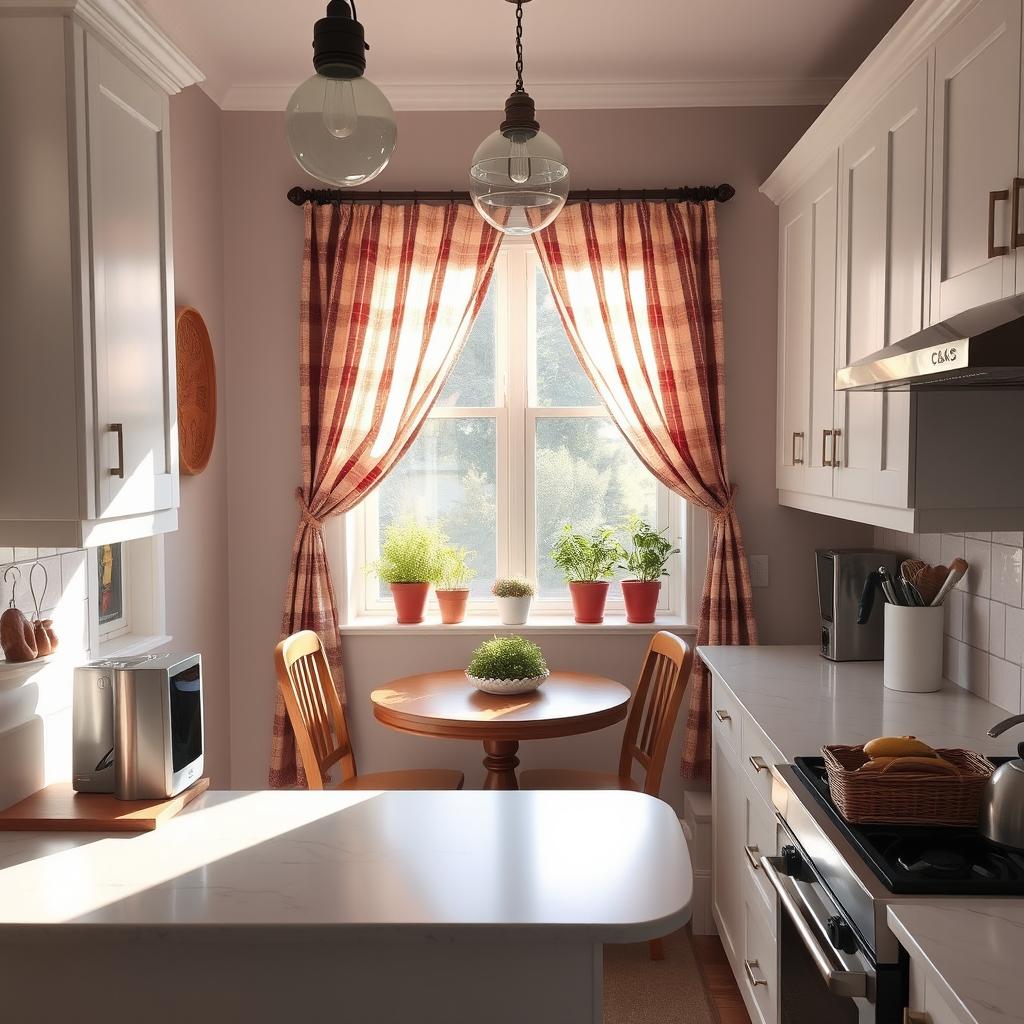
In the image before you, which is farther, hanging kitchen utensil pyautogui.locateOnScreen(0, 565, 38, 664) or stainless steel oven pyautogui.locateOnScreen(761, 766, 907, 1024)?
hanging kitchen utensil pyautogui.locateOnScreen(0, 565, 38, 664)

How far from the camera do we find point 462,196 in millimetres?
3488

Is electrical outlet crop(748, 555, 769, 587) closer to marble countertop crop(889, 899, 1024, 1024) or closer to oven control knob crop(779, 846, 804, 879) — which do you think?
oven control knob crop(779, 846, 804, 879)

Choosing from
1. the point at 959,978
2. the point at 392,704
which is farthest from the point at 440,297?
the point at 959,978

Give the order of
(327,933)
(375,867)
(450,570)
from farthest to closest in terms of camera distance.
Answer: (450,570), (375,867), (327,933)

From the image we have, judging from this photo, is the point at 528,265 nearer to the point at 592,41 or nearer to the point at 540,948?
the point at 592,41

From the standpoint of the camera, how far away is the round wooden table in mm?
2834

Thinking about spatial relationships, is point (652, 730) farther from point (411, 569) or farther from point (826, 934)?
point (826, 934)

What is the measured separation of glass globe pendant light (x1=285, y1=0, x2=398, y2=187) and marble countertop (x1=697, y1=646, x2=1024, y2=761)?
1509mm

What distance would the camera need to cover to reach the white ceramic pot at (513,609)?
354 cm

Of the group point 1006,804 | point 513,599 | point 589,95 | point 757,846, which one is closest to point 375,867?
point 1006,804

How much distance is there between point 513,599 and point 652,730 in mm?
696

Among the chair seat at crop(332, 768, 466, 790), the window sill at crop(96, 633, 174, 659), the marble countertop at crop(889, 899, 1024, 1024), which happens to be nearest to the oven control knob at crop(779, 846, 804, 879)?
the marble countertop at crop(889, 899, 1024, 1024)

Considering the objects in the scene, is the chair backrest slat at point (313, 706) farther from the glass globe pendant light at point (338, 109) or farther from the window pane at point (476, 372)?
the glass globe pendant light at point (338, 109)

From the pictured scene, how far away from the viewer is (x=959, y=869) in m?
1.48
